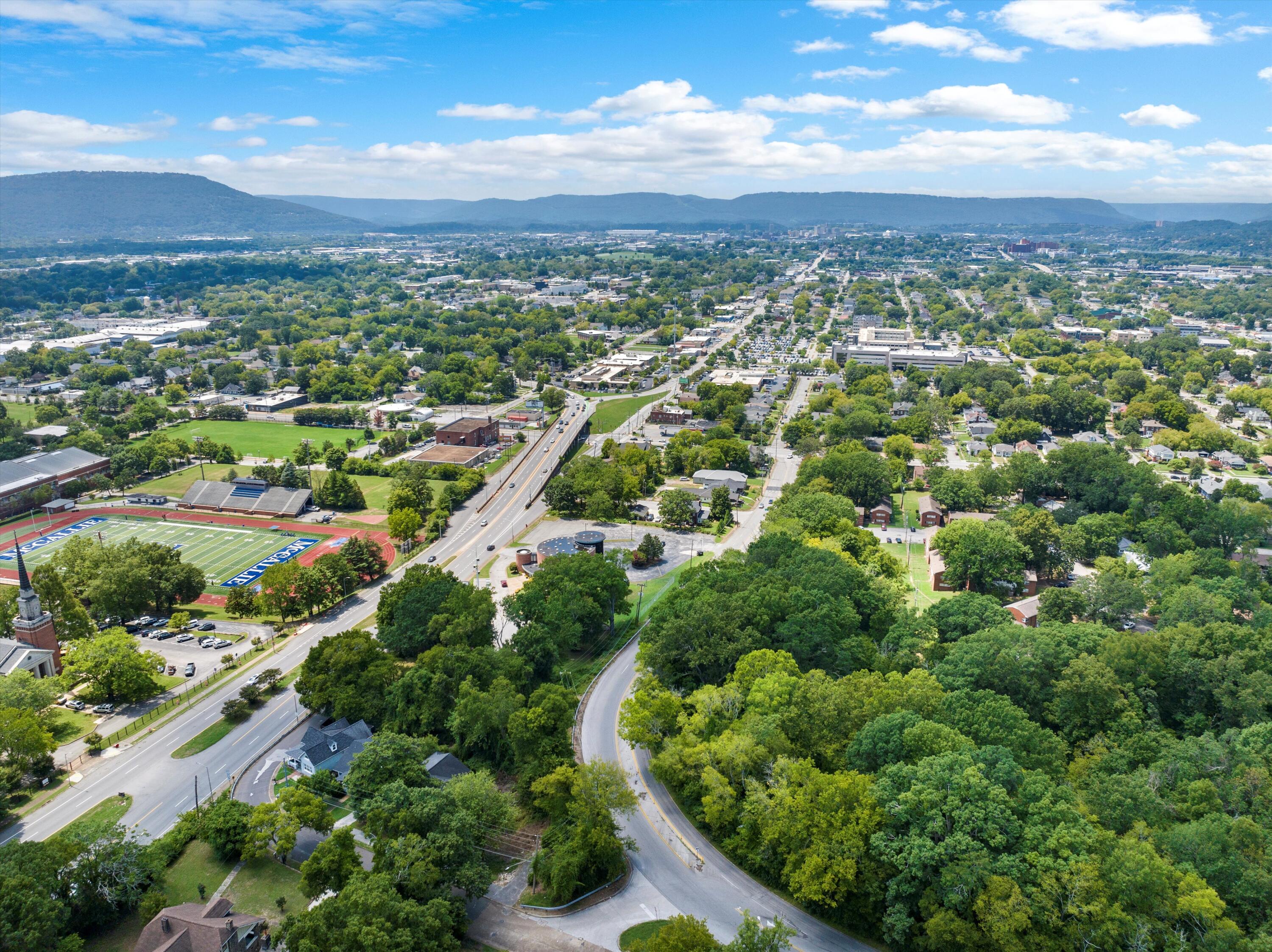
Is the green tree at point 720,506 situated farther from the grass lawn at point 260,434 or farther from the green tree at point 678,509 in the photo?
the grass lawn at point 260,434

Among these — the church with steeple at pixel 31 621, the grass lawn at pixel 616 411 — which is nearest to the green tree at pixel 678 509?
the grass lawn at pixel 616 411

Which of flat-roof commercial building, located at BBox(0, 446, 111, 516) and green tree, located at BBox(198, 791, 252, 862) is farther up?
flat-roof commercial building, located at BBox(0, 446, 111, 516)

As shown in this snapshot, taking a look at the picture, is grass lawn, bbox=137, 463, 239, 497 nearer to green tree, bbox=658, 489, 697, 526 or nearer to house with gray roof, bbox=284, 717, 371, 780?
green tree, bbox=658, 489, 697, 526

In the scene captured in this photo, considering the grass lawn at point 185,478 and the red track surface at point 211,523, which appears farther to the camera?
the grass lawn at point 185,478

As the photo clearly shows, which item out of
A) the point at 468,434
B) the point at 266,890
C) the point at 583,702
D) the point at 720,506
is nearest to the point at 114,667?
the point at 266,890

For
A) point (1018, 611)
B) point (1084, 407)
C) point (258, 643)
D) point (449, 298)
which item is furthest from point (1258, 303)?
point (258, 643)

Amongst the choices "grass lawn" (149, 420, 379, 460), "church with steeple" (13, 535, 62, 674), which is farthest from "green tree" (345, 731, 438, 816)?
"grass lawn" (149, 420, 379, 460)
